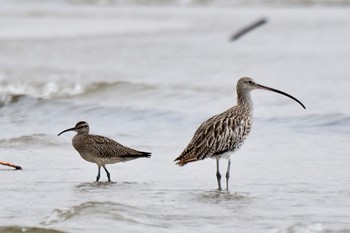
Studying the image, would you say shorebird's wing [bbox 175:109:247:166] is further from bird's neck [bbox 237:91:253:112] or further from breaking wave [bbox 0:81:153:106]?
breaking wave [bbox 0:81:153:106]

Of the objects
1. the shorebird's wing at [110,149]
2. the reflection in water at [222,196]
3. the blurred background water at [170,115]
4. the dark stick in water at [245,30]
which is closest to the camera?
the blurred background water at [170,115]

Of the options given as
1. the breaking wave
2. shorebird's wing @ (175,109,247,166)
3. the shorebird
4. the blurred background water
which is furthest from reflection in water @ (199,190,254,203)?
the breaking wave

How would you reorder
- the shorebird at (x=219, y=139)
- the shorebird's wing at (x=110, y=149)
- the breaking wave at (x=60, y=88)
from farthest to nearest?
the breaking wave at (x=60, y=88)
the shorebird's wing at (x=110, y=149)
the shorebird at (x=219, y=139)

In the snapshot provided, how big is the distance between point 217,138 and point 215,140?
0.03 meters

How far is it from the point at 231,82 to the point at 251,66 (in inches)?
89.4

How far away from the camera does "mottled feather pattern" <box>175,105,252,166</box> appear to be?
32.3ft

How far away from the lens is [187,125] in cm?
1421

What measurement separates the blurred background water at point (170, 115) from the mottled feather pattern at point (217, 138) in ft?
1.03

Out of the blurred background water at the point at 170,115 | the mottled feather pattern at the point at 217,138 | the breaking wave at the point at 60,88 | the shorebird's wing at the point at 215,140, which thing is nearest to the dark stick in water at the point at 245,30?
the blurred background water at the point at 170,115

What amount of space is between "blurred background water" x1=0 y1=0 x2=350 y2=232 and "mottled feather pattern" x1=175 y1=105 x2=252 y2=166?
1.03ft

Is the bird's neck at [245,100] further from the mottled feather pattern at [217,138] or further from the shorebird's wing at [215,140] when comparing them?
the shorebird's wing at [215,140]

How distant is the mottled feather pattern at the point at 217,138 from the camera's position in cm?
984

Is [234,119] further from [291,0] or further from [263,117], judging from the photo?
[291,0]

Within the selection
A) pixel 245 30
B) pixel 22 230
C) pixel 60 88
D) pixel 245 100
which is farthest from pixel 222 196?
pixel 245 30
